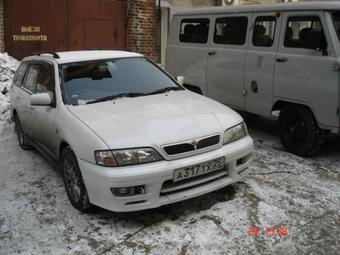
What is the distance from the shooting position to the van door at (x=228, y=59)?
6.54 m

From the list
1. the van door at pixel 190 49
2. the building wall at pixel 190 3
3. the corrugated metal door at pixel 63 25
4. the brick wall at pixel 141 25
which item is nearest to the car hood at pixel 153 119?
the van door at pixel 190 49

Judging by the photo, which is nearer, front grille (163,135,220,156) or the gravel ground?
the gravel ground

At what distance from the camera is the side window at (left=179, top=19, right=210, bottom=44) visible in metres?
7.41

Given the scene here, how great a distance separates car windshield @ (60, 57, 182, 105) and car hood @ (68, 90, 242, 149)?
0.16 metres

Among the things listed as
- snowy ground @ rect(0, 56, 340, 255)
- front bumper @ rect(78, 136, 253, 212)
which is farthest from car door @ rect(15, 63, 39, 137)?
front bumper @ rect(78, 136, 253, 212)

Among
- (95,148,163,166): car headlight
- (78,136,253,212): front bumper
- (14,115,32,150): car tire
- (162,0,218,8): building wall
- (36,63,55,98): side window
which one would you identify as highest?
(162,0,218,8): building wall

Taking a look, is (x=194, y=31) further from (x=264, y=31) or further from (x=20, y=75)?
(x=20, y=75)

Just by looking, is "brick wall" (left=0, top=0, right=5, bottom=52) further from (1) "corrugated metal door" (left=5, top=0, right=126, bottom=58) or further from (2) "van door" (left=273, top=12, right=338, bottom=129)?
(2) "van door" (left=273, top=12, right=338, bottom=129)

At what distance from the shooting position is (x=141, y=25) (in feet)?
37.9

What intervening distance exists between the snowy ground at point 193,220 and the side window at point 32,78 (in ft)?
3.84

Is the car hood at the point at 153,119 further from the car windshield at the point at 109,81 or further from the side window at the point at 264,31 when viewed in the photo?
the side window at the point at 264,31

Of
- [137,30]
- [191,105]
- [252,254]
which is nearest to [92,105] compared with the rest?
[191,105]

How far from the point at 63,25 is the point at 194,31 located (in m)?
4.14

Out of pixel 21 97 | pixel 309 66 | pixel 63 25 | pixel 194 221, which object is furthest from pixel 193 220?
pixel 63 25
